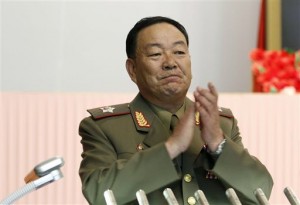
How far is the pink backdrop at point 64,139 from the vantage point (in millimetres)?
2992

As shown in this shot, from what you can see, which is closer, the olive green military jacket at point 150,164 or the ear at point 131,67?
the olive green military jacket at point 150,164

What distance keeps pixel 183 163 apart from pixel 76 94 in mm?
1219

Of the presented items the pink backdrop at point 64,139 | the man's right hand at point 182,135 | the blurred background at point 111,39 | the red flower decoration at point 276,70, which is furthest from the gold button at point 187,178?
the blurred background at point 111,39

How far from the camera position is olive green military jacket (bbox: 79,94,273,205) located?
1744mm

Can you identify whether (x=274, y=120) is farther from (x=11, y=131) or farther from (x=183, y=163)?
(x=183, y=163)

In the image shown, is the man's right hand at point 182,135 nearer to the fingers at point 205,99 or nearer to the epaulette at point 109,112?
the fingers at point 205,99

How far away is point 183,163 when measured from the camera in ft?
6.10

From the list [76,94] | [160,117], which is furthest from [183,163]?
[76,94]

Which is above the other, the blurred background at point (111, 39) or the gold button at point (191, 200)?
the blurred background at point (111, 39)

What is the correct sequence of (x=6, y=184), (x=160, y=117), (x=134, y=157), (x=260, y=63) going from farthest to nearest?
1. (x=260, y=63)
2. (x=6, y=184)
3. (x=160, y=117)
4. (x=134, y=157)

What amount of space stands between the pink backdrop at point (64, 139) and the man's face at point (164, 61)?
1.13m

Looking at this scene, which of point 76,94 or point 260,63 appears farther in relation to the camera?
point 260,63

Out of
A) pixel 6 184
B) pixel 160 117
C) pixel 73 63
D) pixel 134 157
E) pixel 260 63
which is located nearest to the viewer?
pixel 134 157

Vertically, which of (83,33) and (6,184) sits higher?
(83,33)
